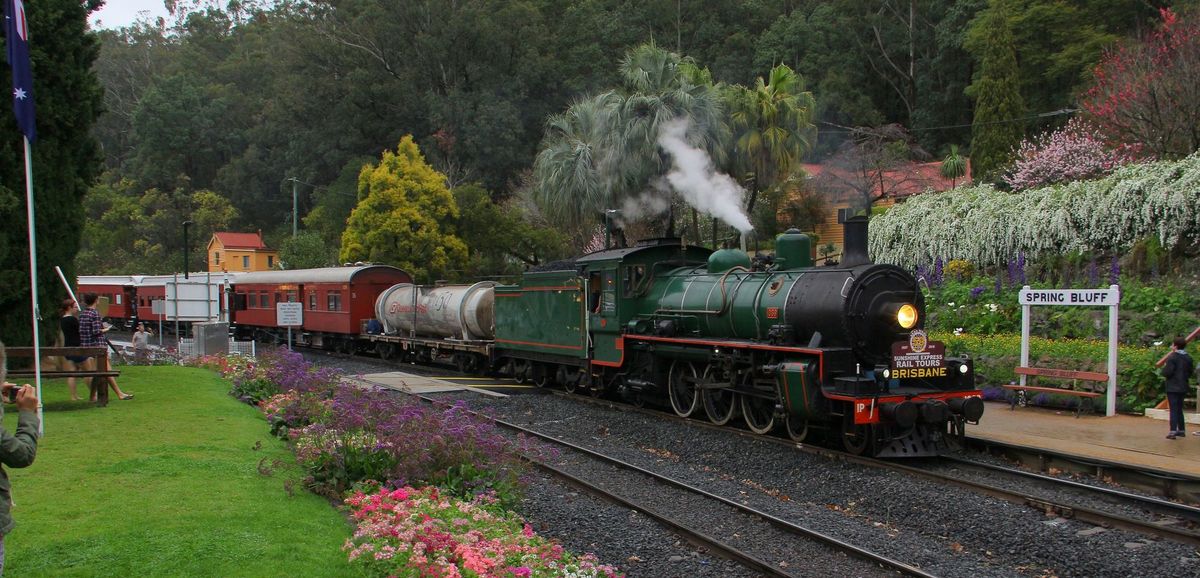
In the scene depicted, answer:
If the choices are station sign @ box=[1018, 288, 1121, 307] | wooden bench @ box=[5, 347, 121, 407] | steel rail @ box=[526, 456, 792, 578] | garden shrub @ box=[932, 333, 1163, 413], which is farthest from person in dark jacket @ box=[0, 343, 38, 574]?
station sign @ box=[1018, 288, 1121, 307]

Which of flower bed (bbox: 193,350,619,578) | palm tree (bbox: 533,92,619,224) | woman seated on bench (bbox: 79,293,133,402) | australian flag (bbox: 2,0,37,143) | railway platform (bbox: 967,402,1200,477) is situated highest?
palm tree (bbox: 533,92,619,224)

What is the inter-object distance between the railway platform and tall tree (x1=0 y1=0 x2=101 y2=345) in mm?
14329

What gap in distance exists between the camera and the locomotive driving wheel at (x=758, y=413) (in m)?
12.5

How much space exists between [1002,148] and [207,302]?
111ft

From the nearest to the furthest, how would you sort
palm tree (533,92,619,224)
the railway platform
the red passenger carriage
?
1. the railway platform
2. the red passenger carriage
3. palm tree (533,92,619,224)

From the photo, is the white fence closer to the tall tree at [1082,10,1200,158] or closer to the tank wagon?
the tank wagon

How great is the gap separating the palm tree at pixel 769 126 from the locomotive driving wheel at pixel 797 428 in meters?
16.0

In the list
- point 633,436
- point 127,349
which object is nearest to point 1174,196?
point 633,436

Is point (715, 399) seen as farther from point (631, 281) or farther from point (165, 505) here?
point (165, 505)

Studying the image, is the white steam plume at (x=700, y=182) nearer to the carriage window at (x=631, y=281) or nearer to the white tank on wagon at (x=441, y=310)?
the carriage window at (x=631, y=281)

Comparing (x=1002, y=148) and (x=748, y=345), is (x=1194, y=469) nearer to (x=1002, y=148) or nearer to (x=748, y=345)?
(x=748, y=345)

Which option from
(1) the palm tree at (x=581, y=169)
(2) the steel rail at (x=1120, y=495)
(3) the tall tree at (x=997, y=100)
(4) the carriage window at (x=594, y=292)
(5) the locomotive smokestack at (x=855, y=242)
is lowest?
(2) the steel rail at (x=1120, y=495)

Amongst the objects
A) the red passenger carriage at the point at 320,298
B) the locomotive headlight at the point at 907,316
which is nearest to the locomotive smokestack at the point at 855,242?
the locomotive headlight at the point at 907,316

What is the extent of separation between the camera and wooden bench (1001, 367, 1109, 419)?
13023mm
